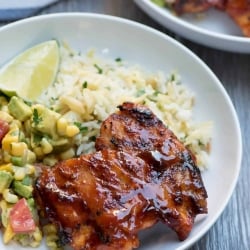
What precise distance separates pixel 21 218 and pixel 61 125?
44 cm

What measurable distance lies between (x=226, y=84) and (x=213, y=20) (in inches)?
14.4

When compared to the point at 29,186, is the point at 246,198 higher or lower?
lower

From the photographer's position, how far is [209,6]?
3.54 meters

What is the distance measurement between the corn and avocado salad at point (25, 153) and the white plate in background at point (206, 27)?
88 cm

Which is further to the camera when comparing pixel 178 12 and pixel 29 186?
pixel 178 12

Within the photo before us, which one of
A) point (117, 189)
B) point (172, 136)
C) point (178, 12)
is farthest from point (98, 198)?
point (178, 12)

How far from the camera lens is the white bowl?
2.96 meters

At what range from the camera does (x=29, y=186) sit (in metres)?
2.62

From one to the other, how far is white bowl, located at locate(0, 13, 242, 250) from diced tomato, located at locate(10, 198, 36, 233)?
79cm

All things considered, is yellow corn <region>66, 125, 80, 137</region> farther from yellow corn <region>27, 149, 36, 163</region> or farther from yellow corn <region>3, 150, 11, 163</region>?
yellow corn <region>3, 150, 11, 163</region>

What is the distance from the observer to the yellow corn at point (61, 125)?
2758mm

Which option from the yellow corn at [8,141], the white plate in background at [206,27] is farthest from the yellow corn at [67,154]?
the white plate in background at [206,27]

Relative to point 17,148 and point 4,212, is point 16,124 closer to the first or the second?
point 17,148

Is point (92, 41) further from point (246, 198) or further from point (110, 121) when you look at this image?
point (246, 198)
